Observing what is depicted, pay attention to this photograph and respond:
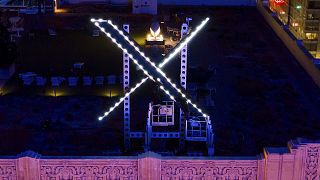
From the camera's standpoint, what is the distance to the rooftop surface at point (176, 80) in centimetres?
1800

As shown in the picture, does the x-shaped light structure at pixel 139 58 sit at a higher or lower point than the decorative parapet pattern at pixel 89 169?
higher

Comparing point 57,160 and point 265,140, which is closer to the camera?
point 57,160

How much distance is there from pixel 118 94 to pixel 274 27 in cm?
1361

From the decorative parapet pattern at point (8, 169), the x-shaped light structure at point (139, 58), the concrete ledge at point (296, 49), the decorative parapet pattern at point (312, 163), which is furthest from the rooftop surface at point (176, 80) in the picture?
the decorative parapet pattern at point (312, 163)

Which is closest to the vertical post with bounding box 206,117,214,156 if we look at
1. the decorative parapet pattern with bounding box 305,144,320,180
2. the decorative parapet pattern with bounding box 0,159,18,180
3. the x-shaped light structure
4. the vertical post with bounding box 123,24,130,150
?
the x-shaped light structure

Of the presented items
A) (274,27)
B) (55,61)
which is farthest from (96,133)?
(274,27)

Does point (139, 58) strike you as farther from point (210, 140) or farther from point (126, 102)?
point (210, 140)

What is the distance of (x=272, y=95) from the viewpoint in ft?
72.5

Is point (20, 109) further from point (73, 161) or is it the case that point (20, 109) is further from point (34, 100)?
point (73, 161)

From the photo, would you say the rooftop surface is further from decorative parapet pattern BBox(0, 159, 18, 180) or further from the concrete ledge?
decorative parapet pattern BBox(0, 159, 18, 180)

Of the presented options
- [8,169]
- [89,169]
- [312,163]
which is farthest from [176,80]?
[8,169]

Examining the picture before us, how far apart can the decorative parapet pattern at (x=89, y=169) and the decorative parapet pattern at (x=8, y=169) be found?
24.2 inches

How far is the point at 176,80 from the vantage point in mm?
19125

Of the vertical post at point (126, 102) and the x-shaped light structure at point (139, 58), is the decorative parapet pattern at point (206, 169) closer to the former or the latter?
the x-shaped light structure at point (139, 58)
